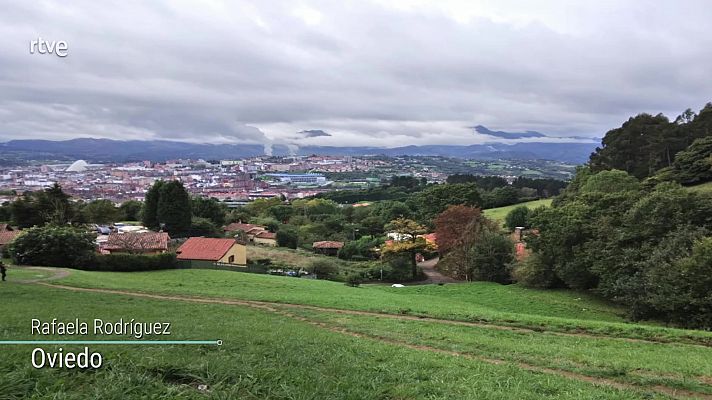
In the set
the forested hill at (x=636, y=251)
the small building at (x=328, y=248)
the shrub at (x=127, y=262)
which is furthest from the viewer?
the small building at (x=328, y=248)

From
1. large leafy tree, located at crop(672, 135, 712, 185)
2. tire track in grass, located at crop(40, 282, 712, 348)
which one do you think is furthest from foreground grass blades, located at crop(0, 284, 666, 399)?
large leafy tree, located at crop(672, 135, 712, 185)

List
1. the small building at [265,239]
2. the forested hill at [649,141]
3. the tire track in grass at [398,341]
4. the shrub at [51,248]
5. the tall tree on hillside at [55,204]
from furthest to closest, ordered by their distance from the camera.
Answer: the small building at [265,239] → the forested hill at [649,141] → the tall tree on hillside at [55,204] → the shrub at [51,248] → the tire track in grass at [398,341]

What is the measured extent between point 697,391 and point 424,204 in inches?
2526

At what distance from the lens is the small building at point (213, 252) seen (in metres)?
36.7

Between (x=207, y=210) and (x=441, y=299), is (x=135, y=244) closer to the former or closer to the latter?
(x=441, y=299)

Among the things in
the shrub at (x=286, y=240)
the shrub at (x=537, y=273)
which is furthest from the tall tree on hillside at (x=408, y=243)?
the shrub at (x=286, y=240)

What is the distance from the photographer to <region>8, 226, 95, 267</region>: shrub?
26.2m

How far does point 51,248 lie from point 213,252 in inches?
499

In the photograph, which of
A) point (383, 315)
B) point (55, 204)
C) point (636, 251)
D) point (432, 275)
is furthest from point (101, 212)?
point (636, 251)

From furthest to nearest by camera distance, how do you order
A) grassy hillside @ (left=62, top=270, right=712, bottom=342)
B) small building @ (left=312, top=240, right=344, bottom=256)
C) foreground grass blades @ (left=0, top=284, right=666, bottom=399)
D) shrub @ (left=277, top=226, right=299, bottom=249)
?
shrub @ (left=277, top=226, right=299, bottom=249) → small building @ (left=312, top=240, right=344, bottom=256) → grassy hillside @ (left=62, top=270, right=712, bottom=342) → foreground grass blades @ (left=0, top=284, right=666, bottom=399)

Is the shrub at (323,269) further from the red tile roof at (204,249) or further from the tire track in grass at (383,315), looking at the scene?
the tire track in grass at (383,315)

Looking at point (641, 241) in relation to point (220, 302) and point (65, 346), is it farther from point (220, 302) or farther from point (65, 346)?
point (65, 346)

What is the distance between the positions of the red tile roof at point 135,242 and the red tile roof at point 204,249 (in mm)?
1599

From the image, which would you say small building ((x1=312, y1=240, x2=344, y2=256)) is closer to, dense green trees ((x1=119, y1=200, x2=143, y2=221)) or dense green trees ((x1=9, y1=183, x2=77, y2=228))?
dense green trees ((x1=119, y1=200, x2=143, y2=221))
